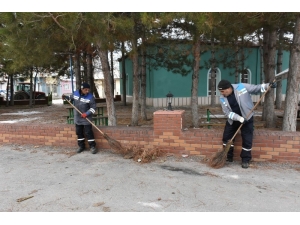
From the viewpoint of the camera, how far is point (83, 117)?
15.8 ft

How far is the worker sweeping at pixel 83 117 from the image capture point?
16.0ft

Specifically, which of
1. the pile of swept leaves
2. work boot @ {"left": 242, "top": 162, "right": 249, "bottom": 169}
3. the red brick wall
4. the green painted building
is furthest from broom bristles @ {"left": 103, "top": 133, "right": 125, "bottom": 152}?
the green painted building

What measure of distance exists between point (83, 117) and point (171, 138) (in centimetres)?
173

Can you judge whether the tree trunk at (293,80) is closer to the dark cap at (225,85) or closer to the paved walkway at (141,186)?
the paved walkway at (141,186)

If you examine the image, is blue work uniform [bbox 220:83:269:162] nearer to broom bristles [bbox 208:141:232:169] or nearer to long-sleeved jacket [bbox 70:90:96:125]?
broom bristles [bbox 208:141:232:169]

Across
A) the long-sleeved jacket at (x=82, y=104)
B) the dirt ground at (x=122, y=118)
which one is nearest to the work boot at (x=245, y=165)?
the long-sleeved jacket at (x=82, y=104)

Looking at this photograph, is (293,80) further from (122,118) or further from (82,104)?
(122,118)

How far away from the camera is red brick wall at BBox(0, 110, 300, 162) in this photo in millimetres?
4094

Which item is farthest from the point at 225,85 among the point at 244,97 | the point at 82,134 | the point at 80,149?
the point at 80,149

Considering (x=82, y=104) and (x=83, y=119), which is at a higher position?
(x=82, y=104)

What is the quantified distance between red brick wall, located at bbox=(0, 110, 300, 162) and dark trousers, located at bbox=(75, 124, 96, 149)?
157 millimetres

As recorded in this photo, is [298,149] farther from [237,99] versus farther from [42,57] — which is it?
[42,57]

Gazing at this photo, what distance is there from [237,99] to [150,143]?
5.74 feet

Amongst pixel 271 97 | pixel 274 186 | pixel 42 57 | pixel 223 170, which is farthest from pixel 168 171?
pixel 271 97
